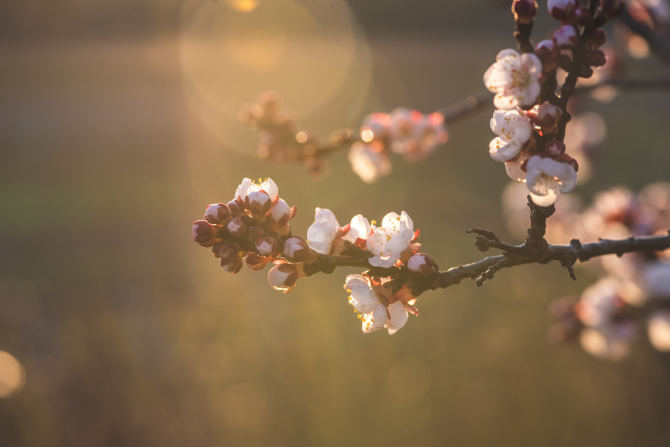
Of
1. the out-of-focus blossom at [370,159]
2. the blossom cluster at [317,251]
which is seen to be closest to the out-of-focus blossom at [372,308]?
the blossom cluster at [317,251]

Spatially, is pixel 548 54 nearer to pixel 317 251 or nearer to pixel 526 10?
pixel 526 10

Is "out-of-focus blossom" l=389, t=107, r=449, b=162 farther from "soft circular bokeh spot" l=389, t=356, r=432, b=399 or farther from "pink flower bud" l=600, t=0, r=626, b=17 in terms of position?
"soft circular bokeh spot" l=389, t=356, r=432, b=399

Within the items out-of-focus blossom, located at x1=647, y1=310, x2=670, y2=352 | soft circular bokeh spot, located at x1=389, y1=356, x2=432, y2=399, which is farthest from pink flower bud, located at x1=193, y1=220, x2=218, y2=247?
soft circular bokeh spot, located at x1=389, y1=356, x2=432, y2=399

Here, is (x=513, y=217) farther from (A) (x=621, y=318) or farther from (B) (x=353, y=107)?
(B) (x=353, y=107)

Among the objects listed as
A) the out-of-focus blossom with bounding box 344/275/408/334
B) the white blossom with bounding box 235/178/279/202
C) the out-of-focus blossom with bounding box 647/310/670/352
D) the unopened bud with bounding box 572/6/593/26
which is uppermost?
the unopened bud with bounding box 572/6/593/26

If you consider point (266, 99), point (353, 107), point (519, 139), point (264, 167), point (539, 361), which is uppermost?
point (353, 107)

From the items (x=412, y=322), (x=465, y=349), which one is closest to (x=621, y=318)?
(x=465, y=349)
